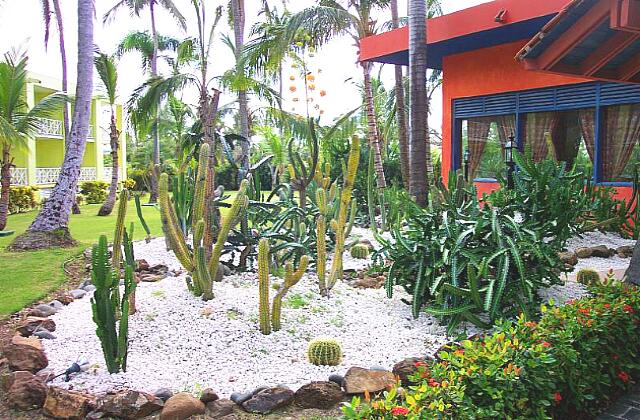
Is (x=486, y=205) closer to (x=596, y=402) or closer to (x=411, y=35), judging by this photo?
(x=596, y=402)

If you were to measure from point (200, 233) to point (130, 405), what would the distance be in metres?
1.81

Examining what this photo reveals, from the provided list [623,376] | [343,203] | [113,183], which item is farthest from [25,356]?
[113,183]

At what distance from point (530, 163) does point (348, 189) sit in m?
1.79

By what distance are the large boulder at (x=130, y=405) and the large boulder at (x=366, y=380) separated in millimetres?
1258

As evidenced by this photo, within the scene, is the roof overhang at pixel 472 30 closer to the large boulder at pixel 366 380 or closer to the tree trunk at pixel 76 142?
the tree trunk at pixel 76 142

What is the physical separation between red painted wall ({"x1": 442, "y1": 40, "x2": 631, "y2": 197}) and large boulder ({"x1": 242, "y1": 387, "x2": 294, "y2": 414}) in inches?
315

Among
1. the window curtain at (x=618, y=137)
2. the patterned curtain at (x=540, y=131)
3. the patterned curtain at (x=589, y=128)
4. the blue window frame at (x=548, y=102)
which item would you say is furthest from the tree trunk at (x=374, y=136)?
the window curtain at (x=618, y=137)

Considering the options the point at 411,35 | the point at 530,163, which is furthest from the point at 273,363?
the point at 411,35

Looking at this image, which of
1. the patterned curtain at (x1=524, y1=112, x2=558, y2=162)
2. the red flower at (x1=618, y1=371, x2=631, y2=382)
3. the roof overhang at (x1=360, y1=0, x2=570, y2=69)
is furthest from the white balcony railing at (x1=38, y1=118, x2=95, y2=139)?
the red flower at (x1=618, y1=371, x2=631, y2=382)

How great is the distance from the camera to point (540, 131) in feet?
35.4

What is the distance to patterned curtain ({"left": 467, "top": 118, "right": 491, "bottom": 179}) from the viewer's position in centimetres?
1185

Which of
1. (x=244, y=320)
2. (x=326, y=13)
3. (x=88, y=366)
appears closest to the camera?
(x=88, y=366)

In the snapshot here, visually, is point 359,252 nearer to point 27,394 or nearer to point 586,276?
point 586,276

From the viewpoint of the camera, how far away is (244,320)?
17.0 ft
